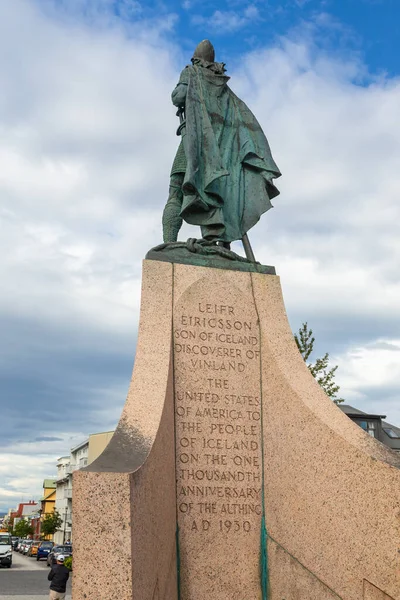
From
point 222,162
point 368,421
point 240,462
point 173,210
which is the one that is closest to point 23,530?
point 368,421

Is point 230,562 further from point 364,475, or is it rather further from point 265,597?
point 364,475

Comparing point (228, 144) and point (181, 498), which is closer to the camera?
point (181, 498)

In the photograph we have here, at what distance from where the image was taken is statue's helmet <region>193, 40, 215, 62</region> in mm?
9172

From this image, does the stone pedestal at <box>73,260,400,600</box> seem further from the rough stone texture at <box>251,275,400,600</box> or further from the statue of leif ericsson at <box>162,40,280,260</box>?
the statue of leif ericsson at <box>162,40,280,260</box>

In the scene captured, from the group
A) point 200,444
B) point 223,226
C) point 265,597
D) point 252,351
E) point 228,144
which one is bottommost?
point 265,597

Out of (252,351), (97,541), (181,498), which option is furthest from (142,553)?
(252,351)

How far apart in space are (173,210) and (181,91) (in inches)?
60.9

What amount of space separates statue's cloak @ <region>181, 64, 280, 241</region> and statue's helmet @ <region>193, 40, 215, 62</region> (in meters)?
0.20

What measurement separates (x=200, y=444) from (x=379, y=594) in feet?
7.00

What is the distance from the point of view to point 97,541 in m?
5.10

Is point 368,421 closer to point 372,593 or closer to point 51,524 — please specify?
point 372,593

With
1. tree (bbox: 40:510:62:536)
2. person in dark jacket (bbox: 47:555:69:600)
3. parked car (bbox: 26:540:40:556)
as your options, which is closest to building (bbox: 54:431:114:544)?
tree (bbox: 40:510:62:536)

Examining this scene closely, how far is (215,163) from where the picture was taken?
8477 millimetres

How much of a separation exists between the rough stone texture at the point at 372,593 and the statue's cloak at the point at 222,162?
412 cm
